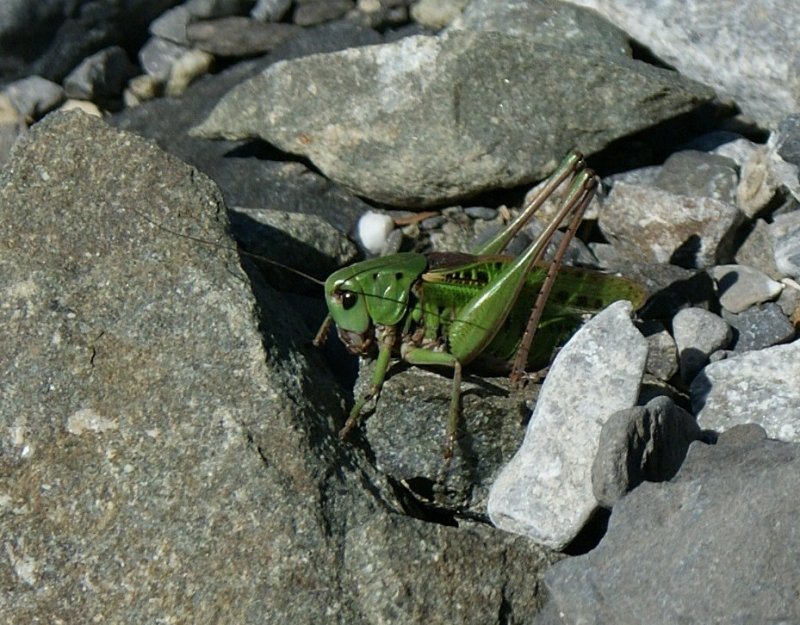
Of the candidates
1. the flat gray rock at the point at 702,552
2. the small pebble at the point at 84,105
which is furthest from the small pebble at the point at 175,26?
the flat gray rock at the point at 702,552

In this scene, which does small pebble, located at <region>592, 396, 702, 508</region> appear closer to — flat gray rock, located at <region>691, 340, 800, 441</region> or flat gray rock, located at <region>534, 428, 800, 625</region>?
flat gray rock, located at <region>534, 428, 800, 625</region>

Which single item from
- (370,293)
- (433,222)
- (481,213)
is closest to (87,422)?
(370,293)

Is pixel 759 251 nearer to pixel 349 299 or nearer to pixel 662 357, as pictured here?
pixel 662 357

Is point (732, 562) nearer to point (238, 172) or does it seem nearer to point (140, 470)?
point (140, 470)

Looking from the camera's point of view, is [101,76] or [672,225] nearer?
[672,225]

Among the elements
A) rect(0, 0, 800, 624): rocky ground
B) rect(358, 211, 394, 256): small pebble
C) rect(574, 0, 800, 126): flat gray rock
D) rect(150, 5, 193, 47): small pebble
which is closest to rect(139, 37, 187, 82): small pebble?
rect(150, 5, 193, 47): small pebble
